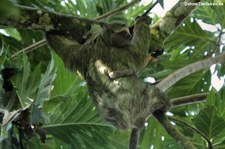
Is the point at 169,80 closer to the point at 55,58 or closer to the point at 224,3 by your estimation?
the point at 55,58

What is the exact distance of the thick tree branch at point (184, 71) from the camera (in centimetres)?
215

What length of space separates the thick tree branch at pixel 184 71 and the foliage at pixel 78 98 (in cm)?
19

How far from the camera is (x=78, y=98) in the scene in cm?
258

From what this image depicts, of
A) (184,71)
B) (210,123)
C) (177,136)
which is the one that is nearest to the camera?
(177,136)

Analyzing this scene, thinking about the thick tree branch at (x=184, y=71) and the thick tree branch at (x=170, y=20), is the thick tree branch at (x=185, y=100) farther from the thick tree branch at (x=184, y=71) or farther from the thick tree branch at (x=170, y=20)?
the thick tree branch at (x=170, y=20)

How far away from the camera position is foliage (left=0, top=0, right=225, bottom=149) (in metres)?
2.06

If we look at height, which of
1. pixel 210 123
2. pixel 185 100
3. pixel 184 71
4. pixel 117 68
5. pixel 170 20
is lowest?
pixel 210 123

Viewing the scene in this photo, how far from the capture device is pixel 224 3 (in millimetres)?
3361

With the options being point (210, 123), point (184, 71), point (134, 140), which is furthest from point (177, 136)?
point (184, 71)

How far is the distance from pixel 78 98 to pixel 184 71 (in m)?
0.78

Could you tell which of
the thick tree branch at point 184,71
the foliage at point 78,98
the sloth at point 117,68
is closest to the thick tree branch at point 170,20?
the sloth at point 117,68

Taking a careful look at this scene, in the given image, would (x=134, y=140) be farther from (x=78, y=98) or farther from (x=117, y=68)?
(x=78, y=98)

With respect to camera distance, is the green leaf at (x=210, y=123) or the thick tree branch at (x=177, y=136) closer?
the thick tree branch at (x=177, y=136)

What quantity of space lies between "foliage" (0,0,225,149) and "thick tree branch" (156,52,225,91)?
0.62 feet
